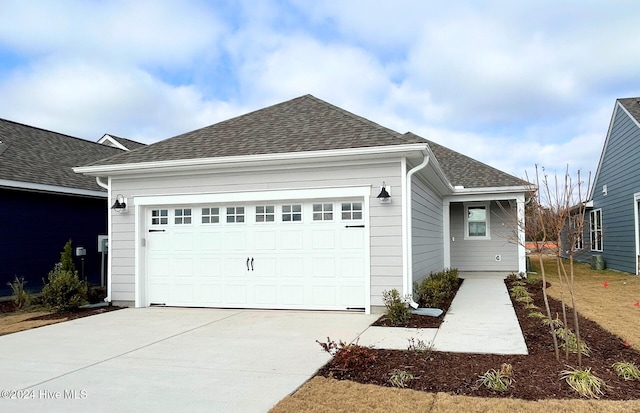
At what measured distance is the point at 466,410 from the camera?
377 centimetres

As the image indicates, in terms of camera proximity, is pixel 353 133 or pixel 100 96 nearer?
pixel 353 133

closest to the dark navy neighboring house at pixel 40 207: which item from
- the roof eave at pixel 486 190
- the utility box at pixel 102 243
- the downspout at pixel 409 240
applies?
the utility box at pixel 102 243

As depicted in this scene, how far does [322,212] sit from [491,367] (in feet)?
14.9

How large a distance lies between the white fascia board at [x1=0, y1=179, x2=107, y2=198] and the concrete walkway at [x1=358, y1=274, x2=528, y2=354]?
890 cm

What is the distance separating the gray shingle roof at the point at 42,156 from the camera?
11664 mm

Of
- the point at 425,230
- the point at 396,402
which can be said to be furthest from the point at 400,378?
the point at 425,230

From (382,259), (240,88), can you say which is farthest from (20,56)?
(382,259)

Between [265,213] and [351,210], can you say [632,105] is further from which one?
[265,213]

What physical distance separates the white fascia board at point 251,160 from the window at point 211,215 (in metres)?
0.89

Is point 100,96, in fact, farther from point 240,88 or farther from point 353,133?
point 353,133

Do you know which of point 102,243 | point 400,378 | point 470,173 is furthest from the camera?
point 470,173

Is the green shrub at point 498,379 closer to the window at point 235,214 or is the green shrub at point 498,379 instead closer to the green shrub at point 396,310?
the green shrub at point 396,310

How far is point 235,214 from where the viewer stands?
9359mm

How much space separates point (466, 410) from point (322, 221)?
5.30m
